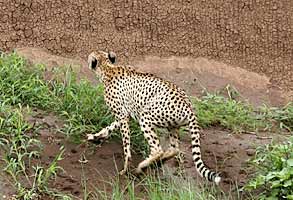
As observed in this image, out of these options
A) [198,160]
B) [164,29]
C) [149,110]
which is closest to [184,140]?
[149,110]

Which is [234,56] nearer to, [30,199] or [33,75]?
[33,75]

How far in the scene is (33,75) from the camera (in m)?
8.82

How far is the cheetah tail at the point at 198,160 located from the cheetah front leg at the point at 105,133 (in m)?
0.71

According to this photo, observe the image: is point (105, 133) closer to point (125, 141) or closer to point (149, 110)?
point (125, 141)

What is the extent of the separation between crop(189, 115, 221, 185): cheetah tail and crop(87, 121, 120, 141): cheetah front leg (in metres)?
0.71

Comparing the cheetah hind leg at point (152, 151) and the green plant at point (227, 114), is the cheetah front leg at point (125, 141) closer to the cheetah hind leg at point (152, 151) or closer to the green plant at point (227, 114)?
the cheetah hind leg at point (152, 151)

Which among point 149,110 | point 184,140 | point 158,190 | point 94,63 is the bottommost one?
point 184,140

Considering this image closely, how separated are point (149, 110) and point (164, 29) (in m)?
2.43

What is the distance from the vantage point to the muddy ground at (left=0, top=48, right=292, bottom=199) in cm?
764

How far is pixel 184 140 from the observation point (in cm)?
855

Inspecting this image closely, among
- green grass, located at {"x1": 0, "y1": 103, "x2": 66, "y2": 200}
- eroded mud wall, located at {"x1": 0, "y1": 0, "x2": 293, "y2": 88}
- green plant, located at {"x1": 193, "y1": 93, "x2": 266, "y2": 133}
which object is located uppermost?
eroded mud wall, located at {"x1": 0, "y1": 0, "x2": 293, "y2": 88}

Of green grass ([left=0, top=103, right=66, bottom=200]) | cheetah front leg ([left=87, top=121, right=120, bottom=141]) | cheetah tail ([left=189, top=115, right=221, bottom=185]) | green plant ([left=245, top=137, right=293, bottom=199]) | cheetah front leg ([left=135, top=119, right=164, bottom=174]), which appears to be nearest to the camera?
green plant ([left=245, top=137, right=293, bottom=199])

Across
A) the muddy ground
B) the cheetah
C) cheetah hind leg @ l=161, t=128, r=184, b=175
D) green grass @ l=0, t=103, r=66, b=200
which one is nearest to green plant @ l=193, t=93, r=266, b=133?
the muddy ground

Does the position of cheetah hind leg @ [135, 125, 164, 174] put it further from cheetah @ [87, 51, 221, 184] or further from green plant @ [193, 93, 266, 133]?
green plant @ [193, 93, 266, 133]
